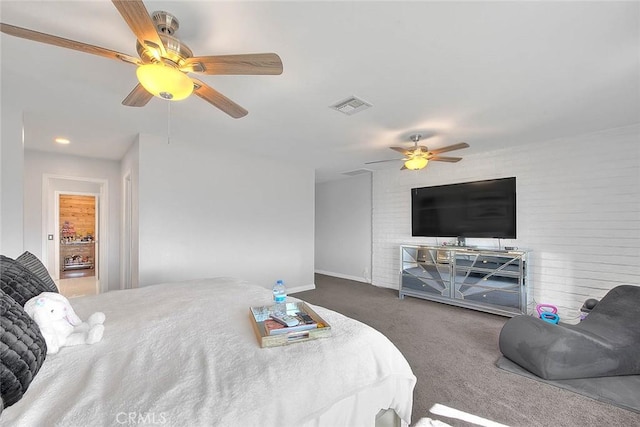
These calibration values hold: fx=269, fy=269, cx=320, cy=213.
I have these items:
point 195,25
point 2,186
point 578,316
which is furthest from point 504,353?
point 2,186

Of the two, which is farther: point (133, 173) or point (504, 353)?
point (133, 173)

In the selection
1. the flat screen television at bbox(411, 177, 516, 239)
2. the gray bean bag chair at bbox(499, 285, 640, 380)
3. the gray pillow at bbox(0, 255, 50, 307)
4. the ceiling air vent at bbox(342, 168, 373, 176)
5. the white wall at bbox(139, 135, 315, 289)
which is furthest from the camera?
the ceiling air vent at bbox(342, 168, 373, 176)

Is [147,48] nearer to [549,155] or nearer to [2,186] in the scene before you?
[2,186]

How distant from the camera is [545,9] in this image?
4.76 feet

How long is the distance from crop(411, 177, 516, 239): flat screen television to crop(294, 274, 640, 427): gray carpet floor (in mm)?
1257

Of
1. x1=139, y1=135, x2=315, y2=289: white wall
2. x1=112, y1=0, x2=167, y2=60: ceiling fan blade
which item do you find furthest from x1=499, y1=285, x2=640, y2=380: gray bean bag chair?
x1=139, y1=135, x2=315, y2=289: white wall

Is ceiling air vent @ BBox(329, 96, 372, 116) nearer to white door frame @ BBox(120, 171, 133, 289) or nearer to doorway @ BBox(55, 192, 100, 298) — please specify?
white door frame @ BBox(120, 171, 133, 289)

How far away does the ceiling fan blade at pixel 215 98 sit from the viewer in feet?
5.91

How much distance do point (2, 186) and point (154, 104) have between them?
5.57ft

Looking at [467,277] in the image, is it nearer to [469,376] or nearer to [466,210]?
[466,210]

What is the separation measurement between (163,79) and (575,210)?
4.71m

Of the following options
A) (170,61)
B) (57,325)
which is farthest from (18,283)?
(170,61)

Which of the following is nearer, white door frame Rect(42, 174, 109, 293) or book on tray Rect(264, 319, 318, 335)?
book on tray Rect(264, 319, 318, 335)

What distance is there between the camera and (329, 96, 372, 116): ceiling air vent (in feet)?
8.17
